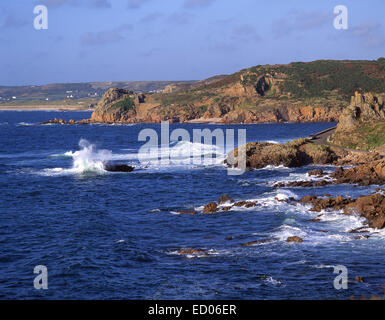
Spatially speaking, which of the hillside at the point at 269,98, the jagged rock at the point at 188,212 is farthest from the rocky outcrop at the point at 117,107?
the jagged rock at the point at 188,212

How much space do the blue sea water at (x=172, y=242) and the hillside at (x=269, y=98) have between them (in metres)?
93.4

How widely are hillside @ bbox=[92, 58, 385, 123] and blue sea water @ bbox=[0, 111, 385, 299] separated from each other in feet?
307

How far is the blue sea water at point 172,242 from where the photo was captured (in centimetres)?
1880

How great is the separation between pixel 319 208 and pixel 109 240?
12.9 meters

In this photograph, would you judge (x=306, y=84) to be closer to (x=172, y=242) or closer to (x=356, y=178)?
(x=356, y=178)

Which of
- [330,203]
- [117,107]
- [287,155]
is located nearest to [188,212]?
[330,203]

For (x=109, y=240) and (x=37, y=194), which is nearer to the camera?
(x=109, y=240)

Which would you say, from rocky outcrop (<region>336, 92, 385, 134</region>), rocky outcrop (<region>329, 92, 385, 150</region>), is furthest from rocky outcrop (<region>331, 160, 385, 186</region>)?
rocky outcrop (<region>336, 92, 385, 134</region>)

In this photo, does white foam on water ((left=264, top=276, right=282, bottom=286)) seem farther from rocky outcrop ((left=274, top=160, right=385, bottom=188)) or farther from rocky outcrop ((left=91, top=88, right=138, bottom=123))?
rocky outcrop ((left=91, top=88, right=138, bottom=123))

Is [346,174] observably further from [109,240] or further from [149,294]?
[149,294]

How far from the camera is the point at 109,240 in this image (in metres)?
25.9
